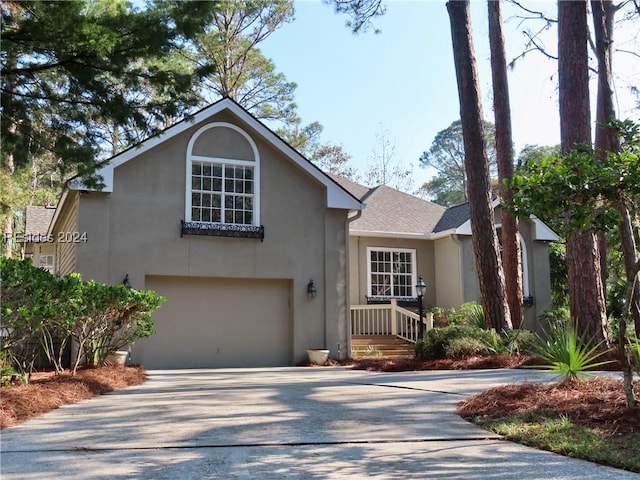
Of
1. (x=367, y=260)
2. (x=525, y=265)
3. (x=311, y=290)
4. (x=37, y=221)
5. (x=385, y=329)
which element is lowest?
(x=385, y=329)

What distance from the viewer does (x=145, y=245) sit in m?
13.0

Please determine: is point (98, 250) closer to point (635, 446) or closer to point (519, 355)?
point (519, 355)

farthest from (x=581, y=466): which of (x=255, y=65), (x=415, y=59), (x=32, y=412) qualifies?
(x=255, y=65)

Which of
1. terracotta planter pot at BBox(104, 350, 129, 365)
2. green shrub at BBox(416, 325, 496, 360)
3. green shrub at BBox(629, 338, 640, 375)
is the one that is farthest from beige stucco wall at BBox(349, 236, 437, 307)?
green shrub at BBox(629, 338, 640, 375)

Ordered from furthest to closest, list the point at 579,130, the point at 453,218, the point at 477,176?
1. the point at 453,218
2. the point at 477,176
3. the point at 579,130

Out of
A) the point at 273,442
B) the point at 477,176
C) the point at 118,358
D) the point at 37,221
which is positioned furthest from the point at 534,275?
the point at 37,221

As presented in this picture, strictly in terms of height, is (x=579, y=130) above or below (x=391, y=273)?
above

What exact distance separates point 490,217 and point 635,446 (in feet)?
29.0

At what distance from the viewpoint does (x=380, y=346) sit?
1573 cm

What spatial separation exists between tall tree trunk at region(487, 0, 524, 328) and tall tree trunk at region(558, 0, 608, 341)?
3496 millimetres

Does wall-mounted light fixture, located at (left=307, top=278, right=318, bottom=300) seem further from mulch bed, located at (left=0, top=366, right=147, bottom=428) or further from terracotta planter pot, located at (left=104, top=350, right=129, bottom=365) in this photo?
mulch bed, located at (left=0, top=366, right=147, bottom=428)

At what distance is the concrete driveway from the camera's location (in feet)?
12.5

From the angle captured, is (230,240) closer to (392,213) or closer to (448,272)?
(392,213)

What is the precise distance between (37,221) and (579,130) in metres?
18.5
